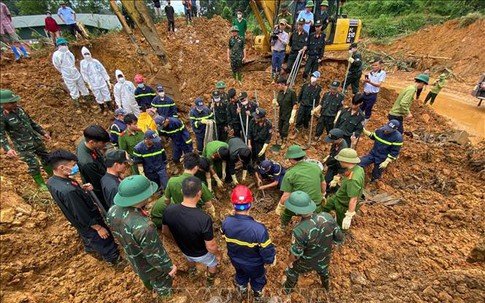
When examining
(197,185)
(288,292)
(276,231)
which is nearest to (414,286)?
(288,292)

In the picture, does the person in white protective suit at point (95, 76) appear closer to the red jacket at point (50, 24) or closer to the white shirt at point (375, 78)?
the red jacket at point (50, 24)

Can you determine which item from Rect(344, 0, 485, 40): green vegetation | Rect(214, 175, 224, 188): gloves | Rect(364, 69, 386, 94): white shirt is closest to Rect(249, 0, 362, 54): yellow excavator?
Rect(364, 69, 386, 94): white shirt

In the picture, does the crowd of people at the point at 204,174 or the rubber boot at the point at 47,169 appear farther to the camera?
the rubber boot at the point at 47,169

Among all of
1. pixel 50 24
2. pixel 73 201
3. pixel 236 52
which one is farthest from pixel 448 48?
pixel 50 24

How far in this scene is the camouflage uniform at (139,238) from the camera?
256cm

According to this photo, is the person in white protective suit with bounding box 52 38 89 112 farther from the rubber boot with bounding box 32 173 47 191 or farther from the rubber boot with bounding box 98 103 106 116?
the rubber boot with bounding box 32 173 47 191

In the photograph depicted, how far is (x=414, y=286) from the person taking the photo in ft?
10.7

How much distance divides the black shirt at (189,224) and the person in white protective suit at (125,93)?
194 inches

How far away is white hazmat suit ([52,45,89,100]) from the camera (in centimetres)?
653

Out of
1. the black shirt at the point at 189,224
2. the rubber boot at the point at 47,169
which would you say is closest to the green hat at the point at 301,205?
the black shirt at the point at 189,224

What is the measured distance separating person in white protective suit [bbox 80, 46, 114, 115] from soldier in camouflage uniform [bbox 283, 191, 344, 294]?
6581mm

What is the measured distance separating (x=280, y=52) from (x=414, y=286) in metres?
7.24

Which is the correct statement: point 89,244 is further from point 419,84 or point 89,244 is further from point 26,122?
point 419,84

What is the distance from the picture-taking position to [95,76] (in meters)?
6.88
